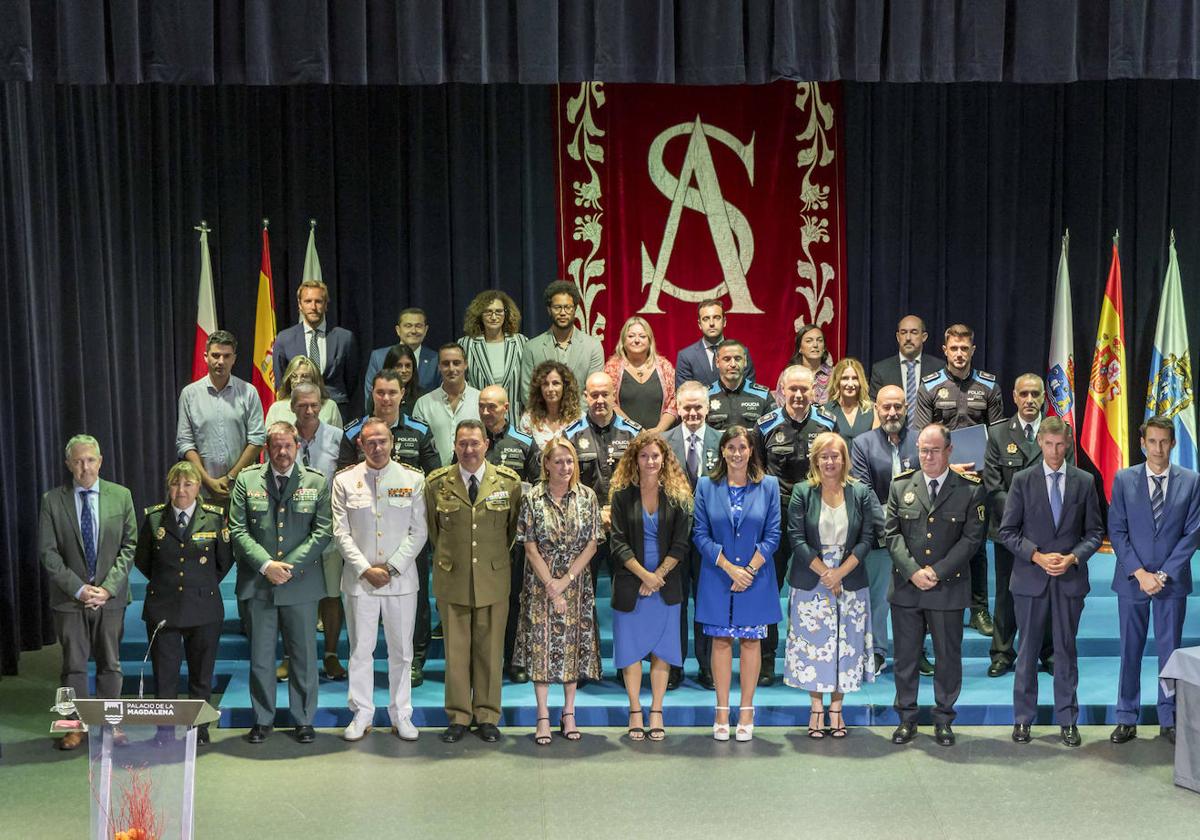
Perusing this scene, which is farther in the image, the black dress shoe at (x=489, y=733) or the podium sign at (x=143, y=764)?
the black dress shoe at (x=489, y=733)

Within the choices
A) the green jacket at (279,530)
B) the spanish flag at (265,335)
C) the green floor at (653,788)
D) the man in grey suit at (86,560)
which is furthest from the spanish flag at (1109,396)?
the man in grey suit at (86,560)

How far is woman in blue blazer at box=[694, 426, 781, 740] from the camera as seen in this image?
22.7 ft

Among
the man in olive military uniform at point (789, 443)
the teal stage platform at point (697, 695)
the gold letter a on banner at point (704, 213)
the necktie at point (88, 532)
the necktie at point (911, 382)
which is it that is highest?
the gold letter a on banner at point (704, 213)

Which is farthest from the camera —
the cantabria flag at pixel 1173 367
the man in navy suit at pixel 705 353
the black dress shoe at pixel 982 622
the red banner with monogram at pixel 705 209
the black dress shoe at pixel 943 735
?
the red banner with monogram at pixel 705 209

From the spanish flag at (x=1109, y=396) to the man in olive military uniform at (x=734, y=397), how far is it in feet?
9.13

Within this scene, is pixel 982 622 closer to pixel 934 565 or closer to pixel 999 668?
pixel 999 668

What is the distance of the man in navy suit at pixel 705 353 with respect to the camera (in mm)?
8195

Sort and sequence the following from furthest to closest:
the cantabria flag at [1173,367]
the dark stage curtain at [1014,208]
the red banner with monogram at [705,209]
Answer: the red banner with monogram at [705,209]
the dark stage curtain at [1014,208]
the cantabria flag at [1173,367]

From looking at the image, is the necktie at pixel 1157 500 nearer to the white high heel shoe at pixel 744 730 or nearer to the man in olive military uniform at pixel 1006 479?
the man in olive military uniform at pixel 1006 479

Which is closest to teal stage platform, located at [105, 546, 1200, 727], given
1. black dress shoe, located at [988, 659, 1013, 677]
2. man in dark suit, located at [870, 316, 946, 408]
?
black dress shoe, located at [988, 659, 1013, 677]

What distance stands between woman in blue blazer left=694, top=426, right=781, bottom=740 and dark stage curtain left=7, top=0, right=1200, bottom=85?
5.88ft

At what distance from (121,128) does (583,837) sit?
228 inches

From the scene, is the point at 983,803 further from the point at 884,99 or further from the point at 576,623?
the point at 884,99

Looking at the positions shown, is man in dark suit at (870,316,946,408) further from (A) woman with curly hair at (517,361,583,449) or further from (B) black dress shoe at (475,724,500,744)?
(B) black dress shoe at (475,724,500,744)
